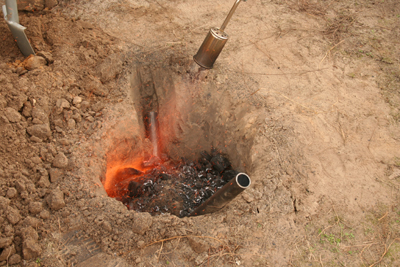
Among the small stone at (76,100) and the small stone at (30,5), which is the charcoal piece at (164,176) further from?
the small stone at (30,5)

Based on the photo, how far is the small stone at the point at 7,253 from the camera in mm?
2186

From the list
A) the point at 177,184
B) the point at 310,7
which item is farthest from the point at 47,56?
the point at 310,7

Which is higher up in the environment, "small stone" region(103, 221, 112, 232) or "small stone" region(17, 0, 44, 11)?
"small stone" region(17, 0, 44, 11)

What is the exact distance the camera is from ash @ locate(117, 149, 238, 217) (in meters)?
3.65

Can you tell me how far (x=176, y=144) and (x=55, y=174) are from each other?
2.21 metres

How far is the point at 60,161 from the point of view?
2.83 meters

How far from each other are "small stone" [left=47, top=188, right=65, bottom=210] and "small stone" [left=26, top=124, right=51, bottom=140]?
2.43 feet

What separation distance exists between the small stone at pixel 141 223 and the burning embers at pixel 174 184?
40.5 inches

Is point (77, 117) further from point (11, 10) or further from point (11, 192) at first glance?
point (11, 10)

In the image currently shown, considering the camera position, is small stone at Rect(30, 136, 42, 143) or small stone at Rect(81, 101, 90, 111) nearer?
small stone at Rect(30, 136, 42, 143)

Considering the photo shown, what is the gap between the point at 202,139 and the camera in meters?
4.48

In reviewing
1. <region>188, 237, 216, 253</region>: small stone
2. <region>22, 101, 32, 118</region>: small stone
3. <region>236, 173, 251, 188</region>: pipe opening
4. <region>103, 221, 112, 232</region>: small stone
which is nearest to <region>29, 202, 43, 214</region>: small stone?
<region>103, 221, 112, 232</region>: small stone

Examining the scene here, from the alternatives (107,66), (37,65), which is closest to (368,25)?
(107,66)

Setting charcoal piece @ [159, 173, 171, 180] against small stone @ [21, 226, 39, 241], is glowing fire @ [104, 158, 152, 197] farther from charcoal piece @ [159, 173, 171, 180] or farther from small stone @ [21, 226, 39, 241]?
small stone @ [21, 226, 39, 241]
